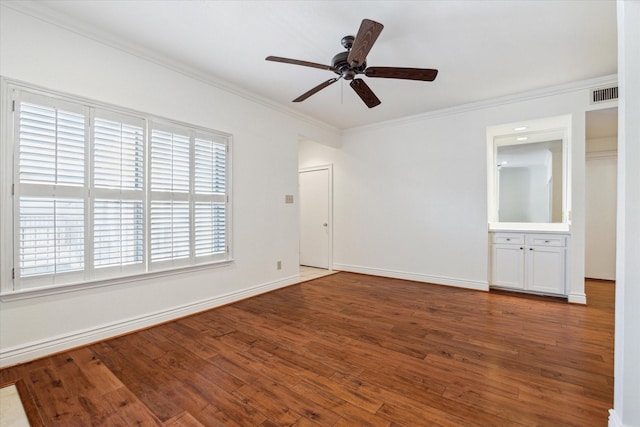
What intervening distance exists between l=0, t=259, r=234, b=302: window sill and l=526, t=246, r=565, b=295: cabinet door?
14.3 ft

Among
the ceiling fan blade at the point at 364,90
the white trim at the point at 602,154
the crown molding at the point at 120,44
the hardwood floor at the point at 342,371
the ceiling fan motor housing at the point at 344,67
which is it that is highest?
the crown molding at the point at 120,44

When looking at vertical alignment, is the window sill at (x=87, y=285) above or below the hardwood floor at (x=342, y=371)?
above

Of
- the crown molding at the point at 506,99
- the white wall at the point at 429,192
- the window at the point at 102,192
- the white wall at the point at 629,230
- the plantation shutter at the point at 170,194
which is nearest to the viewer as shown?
the white wall at the point at 629,230

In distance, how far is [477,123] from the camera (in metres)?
4.30

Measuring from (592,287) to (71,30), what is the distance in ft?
23.8

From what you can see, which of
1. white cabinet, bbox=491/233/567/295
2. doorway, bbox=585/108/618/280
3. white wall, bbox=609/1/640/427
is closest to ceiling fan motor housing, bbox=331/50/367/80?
white wall, bbox=609/1/640/427

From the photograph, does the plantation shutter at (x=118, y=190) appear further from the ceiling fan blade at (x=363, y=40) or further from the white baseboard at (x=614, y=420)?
the white baseboard at (x=614, y=420)

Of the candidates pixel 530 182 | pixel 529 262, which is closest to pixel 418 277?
pixel 529 262

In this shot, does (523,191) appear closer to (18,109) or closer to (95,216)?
(95,216)

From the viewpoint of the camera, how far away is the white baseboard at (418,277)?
14.1ft

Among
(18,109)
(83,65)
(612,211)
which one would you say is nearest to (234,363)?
(18,109)

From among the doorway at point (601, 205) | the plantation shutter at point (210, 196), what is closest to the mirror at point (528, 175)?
the doorway at point (601, 205)

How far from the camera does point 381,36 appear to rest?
2633 mm

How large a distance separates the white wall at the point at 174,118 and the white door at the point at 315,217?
123 centimetres
